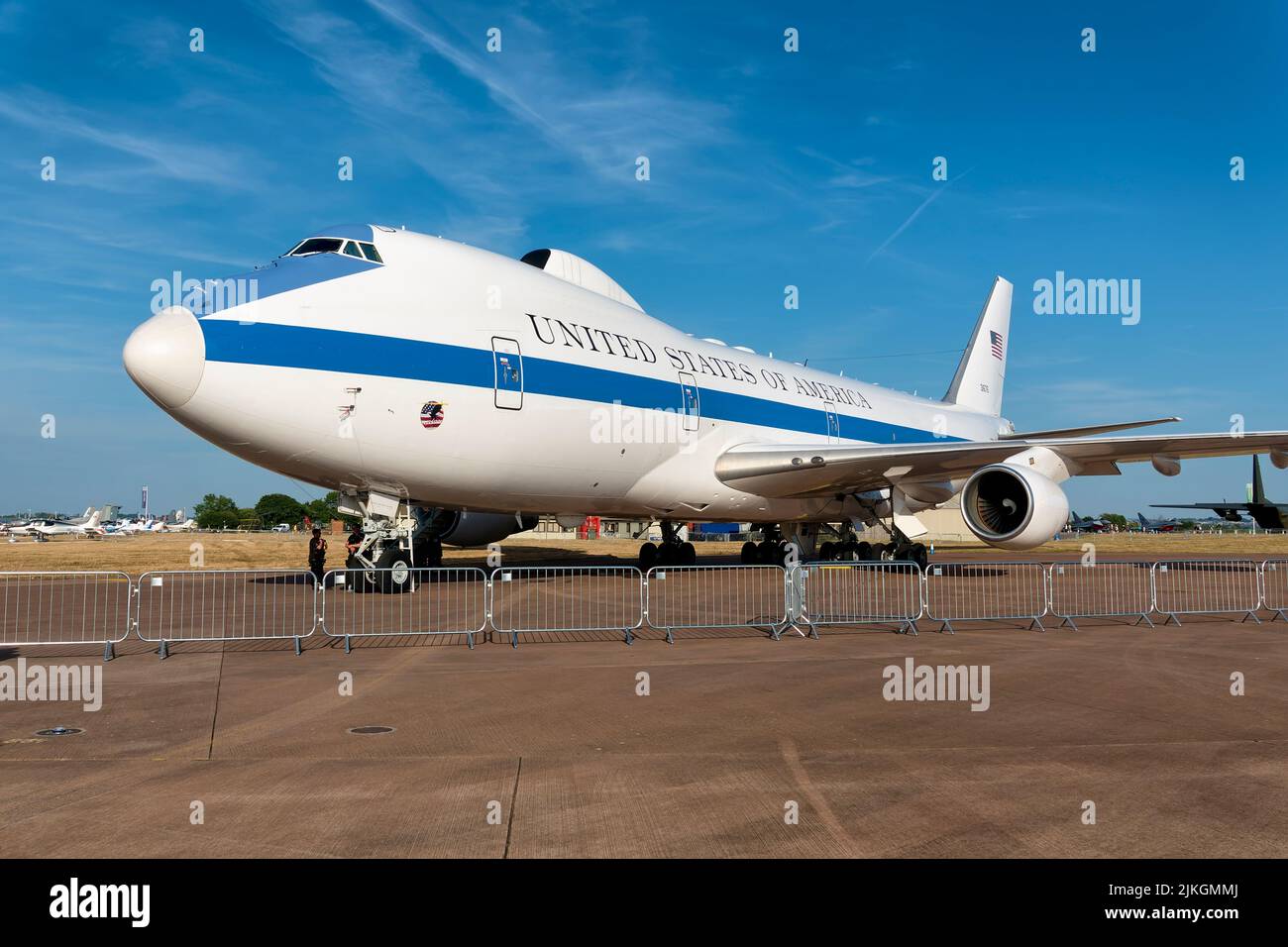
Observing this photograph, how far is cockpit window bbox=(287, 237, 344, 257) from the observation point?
1221cm

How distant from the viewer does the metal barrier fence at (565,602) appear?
435 inches

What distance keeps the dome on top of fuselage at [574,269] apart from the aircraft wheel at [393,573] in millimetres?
5517

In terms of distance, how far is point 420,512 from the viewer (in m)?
18.7

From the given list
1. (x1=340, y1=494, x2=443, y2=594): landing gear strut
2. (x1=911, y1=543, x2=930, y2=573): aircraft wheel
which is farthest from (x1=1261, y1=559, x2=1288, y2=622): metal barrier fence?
(x1=340, y1=494, x2=443, y2=594): landing gear strut

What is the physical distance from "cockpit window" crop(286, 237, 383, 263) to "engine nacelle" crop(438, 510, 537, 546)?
25.7 ft

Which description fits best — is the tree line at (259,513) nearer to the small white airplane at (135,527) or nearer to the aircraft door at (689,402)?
the small white airplane at (135,527)

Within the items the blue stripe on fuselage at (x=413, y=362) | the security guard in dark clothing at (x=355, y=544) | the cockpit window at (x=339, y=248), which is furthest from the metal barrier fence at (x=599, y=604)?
the cockpit window at (x=339, y=248)

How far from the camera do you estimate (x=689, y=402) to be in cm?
1688

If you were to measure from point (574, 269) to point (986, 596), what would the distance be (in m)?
9.26

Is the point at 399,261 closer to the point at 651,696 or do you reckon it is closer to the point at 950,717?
the point at 651,696

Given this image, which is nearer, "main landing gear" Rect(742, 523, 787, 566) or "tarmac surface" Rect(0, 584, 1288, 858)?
"tarmac surface" Rect(0, 584, 1288, 858)

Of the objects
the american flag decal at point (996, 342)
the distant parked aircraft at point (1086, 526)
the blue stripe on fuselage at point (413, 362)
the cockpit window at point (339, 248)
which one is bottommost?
the distant parked aircraft at point (1086, 526)

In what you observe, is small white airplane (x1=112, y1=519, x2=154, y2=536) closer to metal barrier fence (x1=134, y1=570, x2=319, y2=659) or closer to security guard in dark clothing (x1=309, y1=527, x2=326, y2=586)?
security guard in dark clothing (x1=309, y1=527, x2=326, y2=586)

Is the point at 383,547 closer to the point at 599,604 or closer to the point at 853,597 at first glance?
the point at 599,604
